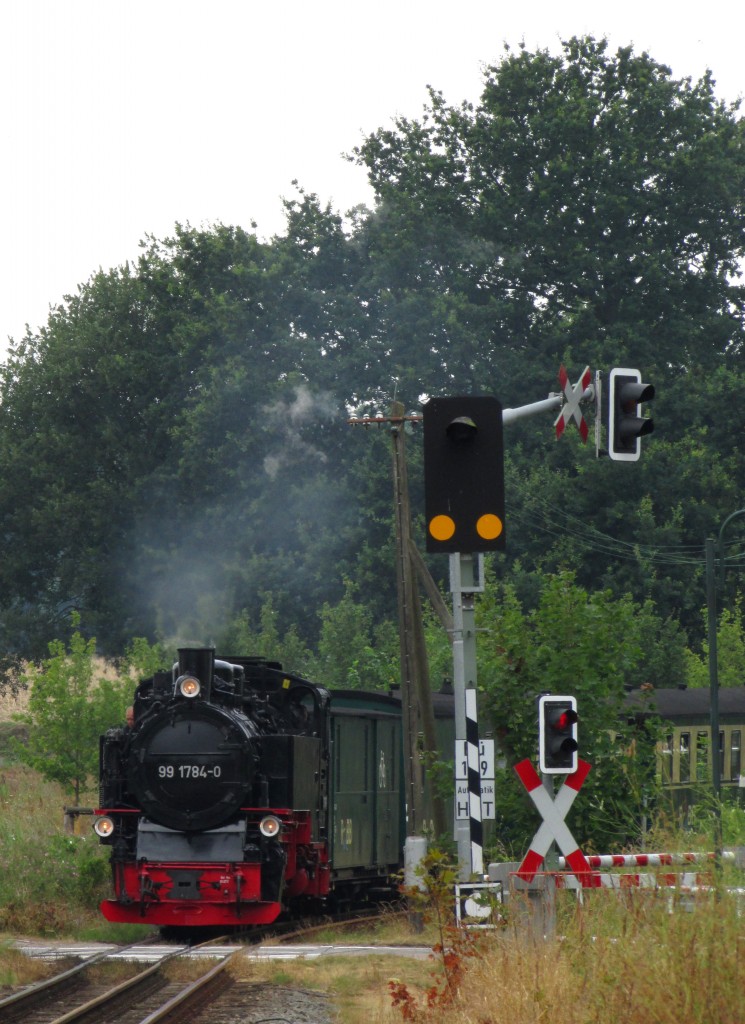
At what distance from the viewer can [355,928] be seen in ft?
66.8

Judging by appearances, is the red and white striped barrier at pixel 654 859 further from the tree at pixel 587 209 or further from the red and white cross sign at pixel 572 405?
the tree at pixel 587 209

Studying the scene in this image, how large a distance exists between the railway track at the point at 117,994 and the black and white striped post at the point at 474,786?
114 inches

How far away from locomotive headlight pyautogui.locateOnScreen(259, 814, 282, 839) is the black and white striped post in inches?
268

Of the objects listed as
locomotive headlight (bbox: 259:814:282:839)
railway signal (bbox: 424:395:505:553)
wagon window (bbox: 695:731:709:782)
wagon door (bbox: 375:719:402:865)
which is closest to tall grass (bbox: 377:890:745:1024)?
railway signal (bbox: 424:395:505:553)

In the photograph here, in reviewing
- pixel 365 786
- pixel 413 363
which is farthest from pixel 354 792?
pixel 413 363

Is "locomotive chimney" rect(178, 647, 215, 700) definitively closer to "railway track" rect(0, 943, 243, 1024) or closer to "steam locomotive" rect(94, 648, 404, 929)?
"steam locomotive" rect(94, 648, 404, 929)

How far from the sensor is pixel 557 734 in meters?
10.6

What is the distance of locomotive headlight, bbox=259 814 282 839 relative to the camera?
17.4m

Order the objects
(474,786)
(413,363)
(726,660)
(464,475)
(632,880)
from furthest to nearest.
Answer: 1. (413,363)
2. (726,660)
3. (474,786)
4. (464,475)
5. (632,880)

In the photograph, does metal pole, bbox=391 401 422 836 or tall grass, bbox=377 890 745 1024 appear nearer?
tall grass, bbox=377 890 745 1024

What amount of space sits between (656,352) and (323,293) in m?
11.5

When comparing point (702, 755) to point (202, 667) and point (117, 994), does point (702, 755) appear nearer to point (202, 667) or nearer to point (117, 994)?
point (202, 667)

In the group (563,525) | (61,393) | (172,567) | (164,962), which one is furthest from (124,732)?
(61,393)

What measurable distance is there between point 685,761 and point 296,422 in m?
26.2
